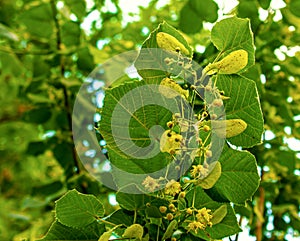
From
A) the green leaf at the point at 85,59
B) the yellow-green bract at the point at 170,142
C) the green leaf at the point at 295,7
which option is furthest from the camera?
the green leaf at the point at 85,59

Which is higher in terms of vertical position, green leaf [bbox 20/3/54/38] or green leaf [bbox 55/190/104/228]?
green leaf [bbox 55/190/104/228]

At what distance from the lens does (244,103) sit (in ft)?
1.46

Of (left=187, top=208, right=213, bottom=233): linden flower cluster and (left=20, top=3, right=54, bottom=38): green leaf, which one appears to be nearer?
(left=187, top=208, right=213, bottom=233): linden flower cluster

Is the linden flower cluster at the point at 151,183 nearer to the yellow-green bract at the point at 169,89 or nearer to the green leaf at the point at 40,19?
the yellow-green bract at the point at 169,89

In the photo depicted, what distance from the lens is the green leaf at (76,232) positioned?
46 centimetres

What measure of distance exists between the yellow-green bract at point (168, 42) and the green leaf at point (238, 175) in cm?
10

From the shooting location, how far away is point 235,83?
0.45 metres

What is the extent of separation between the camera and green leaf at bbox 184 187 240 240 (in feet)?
1.51

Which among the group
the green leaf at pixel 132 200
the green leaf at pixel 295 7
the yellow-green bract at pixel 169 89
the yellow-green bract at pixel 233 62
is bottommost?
the green leaf at pixel 295 7

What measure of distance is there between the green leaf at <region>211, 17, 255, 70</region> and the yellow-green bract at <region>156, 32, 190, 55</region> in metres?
0.04

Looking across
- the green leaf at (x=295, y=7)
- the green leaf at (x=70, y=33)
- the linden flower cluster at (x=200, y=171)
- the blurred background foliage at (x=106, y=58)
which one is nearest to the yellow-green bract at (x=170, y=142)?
the linden flower cluster at (x=200, y=171)

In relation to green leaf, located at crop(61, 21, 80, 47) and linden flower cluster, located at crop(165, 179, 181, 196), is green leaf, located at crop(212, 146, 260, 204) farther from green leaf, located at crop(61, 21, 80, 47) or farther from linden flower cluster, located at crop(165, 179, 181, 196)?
green leaf, located at crop(61, 21, 80, 47)

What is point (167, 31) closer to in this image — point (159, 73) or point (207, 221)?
point (159, 73)

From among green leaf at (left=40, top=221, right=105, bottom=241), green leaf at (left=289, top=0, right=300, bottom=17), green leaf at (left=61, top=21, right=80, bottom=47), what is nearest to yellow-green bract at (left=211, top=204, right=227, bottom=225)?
green leaf at (left=40, top=221, right=105, bottom=241)
